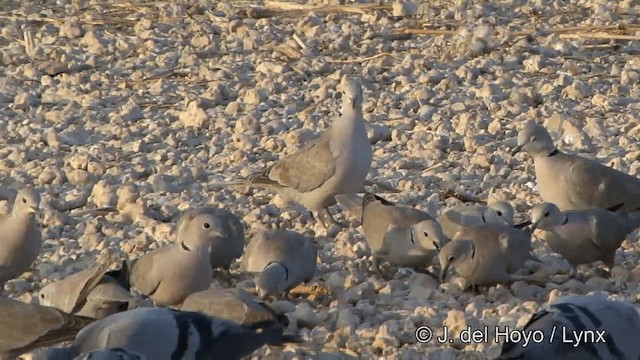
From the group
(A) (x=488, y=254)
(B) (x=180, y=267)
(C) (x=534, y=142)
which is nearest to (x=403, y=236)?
(A) (x=488, y=254)

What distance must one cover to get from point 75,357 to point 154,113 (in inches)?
186

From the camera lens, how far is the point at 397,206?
8.00 m

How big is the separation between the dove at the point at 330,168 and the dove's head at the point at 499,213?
0.96 m

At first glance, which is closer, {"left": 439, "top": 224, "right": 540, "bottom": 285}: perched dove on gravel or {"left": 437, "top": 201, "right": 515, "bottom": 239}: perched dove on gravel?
{"left": 439, "top": 224, "right": 540, "bottom": 285}: perched dove on gravel

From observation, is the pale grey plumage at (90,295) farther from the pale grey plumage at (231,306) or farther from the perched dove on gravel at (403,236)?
the perched dove on gravel at (403,236)

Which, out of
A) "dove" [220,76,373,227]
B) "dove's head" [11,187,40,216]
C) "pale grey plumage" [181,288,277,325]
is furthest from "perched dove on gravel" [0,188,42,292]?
"dove" [220,76,373,227]

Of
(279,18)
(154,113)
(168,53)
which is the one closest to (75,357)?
(154,113)

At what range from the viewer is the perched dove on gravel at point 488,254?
7266mm

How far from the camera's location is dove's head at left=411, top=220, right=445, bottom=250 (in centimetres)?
747

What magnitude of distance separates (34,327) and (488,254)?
6.97 ft

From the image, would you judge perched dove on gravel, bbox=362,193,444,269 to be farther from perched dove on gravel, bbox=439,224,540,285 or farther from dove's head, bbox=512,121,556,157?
dove's head, bbox=512,121,556,157

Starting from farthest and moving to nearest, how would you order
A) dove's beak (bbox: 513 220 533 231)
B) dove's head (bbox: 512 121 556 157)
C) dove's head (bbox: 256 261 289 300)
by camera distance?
dove's head (bbox: 512 121 556 157) → dove's beak (bbox: 513 220 533 231) → dove's head (bbox: 256 261 289 300)

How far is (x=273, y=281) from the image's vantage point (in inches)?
283

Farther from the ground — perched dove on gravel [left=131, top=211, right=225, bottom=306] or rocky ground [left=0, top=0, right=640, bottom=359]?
perched dove on gravel [left=131, top=211, right=225, bottom=306]
